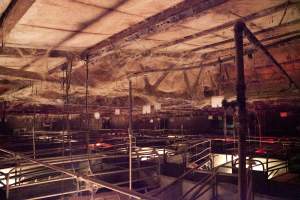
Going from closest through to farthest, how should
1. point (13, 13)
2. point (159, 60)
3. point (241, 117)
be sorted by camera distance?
point (241, 117) → point (13, 13) → point (159, 60)

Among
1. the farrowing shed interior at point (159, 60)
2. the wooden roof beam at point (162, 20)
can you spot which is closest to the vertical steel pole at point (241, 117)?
the farrowing shed interior at point (159, 60)

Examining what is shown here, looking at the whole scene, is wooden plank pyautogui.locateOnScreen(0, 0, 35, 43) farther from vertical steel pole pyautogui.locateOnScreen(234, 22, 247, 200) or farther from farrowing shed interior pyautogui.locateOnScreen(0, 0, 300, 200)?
vertical steel pole pyautogui.locateOnScreen(234, 22, 247, 200)

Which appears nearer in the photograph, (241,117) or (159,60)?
(241,117)

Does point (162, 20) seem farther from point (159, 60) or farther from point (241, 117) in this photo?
point (159, 60)

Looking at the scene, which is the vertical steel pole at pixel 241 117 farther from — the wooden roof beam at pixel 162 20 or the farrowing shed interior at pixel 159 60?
the wooden roof beam at pixel 162 20

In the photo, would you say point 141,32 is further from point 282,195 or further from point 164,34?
point 282,195

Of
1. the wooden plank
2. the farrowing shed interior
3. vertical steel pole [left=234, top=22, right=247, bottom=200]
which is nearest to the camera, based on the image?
vertical steel pole [left=234, top=22, right=247, bottom=200]

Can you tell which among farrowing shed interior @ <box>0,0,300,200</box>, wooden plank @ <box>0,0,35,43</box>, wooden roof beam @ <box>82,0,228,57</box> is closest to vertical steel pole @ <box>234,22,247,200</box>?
farrowing shed interior @ <box>0,0,300,200</box>

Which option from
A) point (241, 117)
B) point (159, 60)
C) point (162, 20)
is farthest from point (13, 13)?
point (159, 60)

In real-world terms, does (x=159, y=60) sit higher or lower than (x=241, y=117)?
higher

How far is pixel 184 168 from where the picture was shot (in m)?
7.84

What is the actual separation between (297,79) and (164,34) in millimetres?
4486

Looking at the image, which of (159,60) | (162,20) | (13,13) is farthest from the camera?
(159,60)

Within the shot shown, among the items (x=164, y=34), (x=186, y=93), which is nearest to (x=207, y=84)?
(x=186, y=93)
